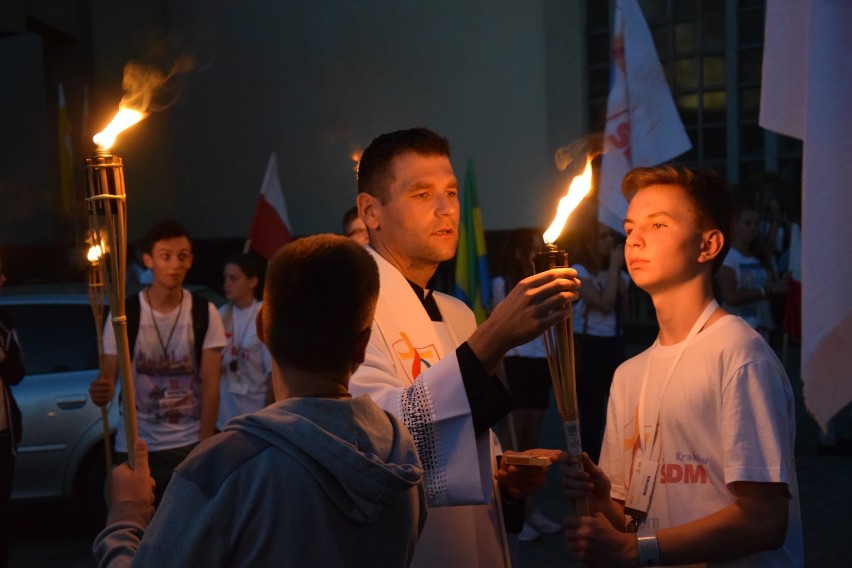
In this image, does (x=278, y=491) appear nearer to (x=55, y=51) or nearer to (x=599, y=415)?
(x=599, y=415)

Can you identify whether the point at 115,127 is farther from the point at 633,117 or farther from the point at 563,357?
the point at 633,117

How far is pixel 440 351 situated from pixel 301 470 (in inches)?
47.4

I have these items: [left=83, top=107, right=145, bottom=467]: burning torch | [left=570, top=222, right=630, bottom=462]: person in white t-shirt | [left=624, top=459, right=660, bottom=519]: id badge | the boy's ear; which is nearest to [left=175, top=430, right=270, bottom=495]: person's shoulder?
[left=83, top=107, right=145, bottom=467]: burning torch

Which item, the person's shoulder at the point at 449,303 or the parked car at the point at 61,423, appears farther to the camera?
the parked car at the point at 61,423

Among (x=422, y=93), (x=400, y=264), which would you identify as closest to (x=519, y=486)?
(x=400, y=264)

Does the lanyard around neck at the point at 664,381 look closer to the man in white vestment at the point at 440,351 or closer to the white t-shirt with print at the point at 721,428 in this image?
the white t-shirt with print at the point at 721,428

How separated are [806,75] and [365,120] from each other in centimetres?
1745

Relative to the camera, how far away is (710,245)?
2982 mm

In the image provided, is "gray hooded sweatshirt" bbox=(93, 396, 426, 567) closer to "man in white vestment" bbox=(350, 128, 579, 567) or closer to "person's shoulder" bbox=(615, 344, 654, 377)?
"man in white vestment" bbox=(350, 128, 579, 567)

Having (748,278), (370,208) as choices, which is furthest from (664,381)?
(748,278)

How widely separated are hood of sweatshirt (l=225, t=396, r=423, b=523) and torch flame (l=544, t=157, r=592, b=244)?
2.41 feet

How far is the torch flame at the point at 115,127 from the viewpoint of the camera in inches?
95.7

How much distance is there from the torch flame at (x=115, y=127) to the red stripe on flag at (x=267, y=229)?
7815 millimetres

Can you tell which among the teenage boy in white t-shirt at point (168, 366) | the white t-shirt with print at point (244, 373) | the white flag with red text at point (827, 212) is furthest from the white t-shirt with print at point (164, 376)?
the white flag with red text at point (827, 212)
